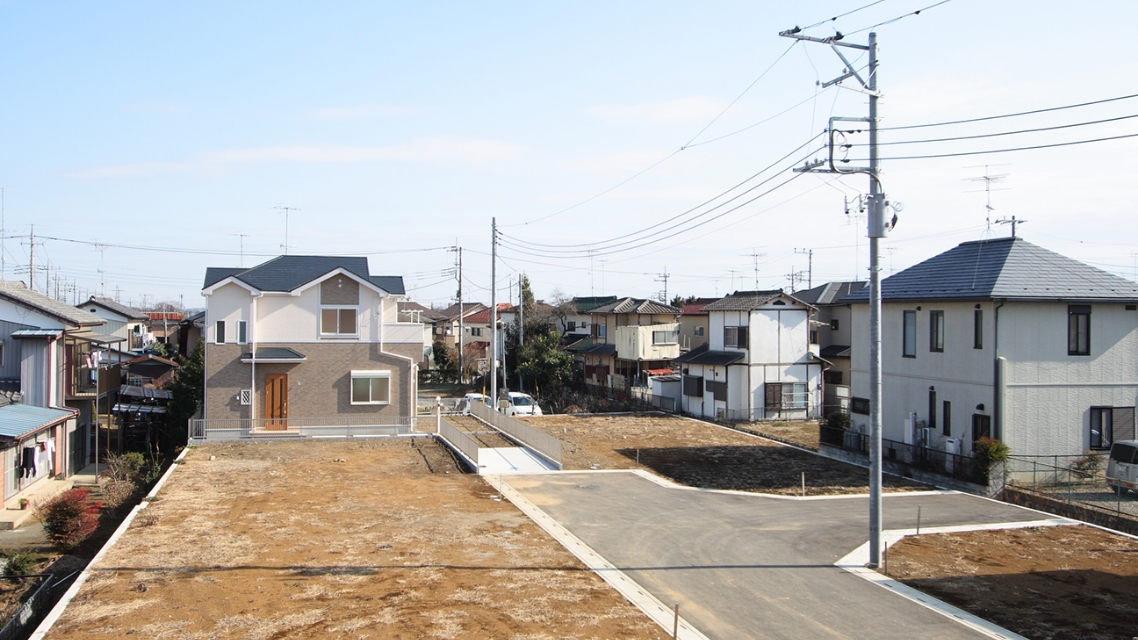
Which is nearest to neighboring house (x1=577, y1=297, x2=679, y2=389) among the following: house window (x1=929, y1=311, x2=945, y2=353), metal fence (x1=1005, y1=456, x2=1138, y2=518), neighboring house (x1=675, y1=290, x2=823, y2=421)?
neighboring house (x1=675, y1=290, x2=823, y2=421)

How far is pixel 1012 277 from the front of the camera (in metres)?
22.5

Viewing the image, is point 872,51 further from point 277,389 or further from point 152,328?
point 152,328

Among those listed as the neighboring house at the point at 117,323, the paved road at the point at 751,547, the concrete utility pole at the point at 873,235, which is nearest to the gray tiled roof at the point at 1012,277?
the paved road at the point at 751,547

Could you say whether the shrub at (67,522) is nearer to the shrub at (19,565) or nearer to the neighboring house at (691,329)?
the shrub at (19,565)

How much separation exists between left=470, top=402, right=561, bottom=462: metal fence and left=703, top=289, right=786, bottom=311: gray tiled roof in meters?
13.7

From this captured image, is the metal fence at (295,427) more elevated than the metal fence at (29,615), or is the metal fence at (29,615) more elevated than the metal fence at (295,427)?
the metal fence at (295,427)

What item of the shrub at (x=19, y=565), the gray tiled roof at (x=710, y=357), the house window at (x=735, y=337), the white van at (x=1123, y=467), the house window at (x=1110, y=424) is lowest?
the shrub at (x=19, y=565)

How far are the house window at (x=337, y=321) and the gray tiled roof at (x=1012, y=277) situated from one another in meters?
19.8

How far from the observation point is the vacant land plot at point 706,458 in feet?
73.5

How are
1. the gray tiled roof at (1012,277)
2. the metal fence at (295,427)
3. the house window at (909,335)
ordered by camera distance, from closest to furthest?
the gray tiled roof at (1012,277)
the house window at (909,335)
the metal fence at (295,427)

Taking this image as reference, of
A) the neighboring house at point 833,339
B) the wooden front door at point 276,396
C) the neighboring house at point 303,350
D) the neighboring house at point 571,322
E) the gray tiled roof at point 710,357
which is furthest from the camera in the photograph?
the neighboring house at point 571,322

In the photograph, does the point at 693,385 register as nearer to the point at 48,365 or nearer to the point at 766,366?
the point at 766,366

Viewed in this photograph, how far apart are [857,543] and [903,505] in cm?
438

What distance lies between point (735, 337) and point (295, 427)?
21.6 m
